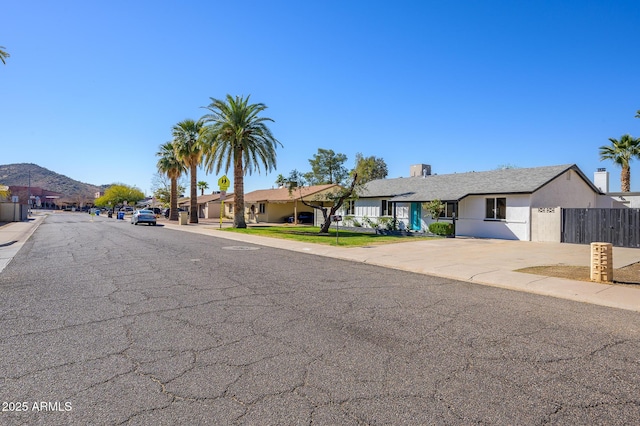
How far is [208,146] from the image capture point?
3059 cm

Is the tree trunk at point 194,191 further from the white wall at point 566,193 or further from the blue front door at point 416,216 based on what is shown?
the white wall at point 566,193

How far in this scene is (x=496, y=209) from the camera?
23.8 meters

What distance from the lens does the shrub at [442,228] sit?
24016 millimetres

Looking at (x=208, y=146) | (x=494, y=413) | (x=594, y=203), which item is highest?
(x=208, y=146)

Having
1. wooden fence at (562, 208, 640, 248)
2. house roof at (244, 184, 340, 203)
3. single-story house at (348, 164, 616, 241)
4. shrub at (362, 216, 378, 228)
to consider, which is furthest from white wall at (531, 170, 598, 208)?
house roof at (244, 184, 340, 203)

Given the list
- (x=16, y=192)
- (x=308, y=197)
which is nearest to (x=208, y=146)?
(x=308, y=197)

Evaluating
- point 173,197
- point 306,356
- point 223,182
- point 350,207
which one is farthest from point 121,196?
point 306,356

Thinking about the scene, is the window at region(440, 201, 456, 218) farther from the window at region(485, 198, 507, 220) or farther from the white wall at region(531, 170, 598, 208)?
the white wall at region(531, 170, 598, 208)

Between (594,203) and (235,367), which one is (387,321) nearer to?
(235,367)

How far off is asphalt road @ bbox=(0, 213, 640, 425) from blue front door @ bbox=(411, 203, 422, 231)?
19.2m

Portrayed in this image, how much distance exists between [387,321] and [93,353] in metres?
4.11

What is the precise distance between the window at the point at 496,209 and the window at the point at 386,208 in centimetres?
794

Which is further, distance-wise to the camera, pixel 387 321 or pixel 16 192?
pixel 16 192

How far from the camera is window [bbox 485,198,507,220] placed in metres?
23.4
